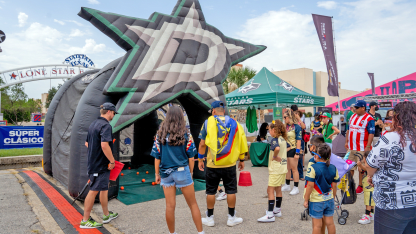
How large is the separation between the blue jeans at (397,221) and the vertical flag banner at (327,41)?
29.8ft

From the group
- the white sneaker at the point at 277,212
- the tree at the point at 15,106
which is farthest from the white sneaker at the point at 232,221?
the tree at the point at 15,106

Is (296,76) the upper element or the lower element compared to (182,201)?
upper

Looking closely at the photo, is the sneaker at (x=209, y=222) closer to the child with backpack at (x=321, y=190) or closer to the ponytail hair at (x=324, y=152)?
the child with backpack at (x=321, y=190)

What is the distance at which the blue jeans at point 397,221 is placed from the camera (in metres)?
2.01

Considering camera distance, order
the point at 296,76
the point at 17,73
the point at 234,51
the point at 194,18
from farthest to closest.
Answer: the point at 296,76, the point at 17,73, the point at 234,51, the point at 194,18

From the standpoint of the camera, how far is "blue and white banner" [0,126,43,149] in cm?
1041

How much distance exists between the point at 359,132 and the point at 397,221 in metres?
3.04

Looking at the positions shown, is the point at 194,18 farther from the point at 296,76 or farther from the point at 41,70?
the point at 296,76

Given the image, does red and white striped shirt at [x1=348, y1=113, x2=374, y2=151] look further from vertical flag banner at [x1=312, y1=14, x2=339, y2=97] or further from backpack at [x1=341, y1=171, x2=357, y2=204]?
vertical flag banner at [x1=312, y1=14, x2=339, y2=97]

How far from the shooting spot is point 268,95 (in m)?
8.89

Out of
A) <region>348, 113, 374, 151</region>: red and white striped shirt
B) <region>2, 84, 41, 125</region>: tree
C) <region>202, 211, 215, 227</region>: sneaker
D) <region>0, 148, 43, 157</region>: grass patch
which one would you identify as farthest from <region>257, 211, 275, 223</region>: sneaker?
<region>2, 84, 41, 125</region>: tree

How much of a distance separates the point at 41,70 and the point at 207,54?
24521 mm

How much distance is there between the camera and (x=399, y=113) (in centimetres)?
214

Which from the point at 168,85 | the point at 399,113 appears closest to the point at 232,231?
the point at 399,113
